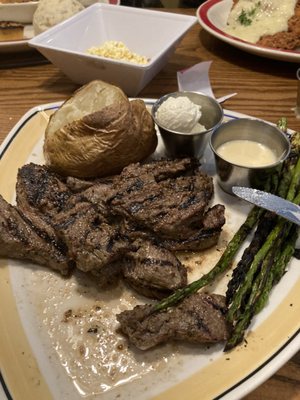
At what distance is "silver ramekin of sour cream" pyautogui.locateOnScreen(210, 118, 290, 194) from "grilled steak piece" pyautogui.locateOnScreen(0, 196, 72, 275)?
1169 millimetres

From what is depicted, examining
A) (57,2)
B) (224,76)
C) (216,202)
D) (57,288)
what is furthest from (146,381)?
(57,2)

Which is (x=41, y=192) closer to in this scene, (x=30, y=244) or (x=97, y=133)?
(x=30, y=244)

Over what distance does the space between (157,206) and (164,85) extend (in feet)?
7.47

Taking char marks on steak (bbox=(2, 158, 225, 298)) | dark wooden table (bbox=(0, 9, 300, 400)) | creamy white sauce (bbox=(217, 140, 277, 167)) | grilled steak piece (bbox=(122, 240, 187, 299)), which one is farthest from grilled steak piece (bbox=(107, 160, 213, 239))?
dark wooden table (bbox=(0, 9, 300, 400))

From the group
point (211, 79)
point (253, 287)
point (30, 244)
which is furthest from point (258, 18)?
point (30, 244)

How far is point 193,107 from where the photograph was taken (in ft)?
9.16

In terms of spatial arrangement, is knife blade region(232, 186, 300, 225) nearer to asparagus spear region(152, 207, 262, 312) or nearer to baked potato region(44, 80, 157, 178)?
asparagus spear region(152, 207, 262, 312)

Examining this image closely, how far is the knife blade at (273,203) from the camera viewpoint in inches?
89.4

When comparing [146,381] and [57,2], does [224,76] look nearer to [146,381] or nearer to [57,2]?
[57,2]

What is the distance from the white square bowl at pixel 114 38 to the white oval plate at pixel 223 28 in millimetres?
554

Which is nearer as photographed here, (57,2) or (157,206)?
(157,206)

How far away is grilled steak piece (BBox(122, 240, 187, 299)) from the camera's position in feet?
6.88

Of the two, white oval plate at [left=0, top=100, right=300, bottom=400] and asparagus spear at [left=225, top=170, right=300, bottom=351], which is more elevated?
asparagus spear at [left=225, top=170, right=300, bottom=351]

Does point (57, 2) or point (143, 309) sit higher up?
point (57, 2)
